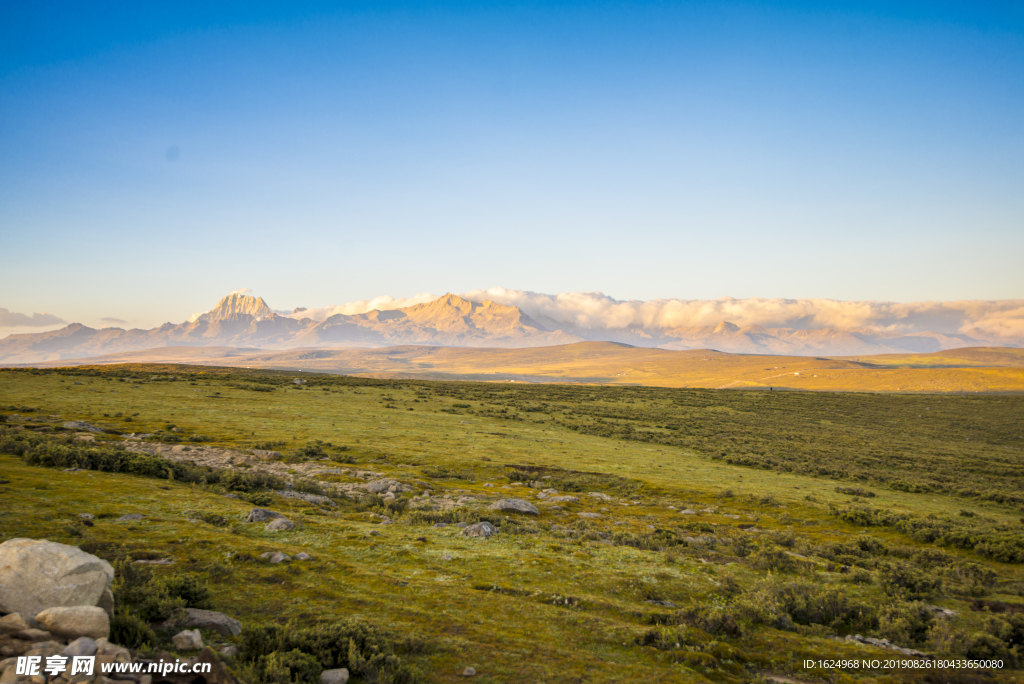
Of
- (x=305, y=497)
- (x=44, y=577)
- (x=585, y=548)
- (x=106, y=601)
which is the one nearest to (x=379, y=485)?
(x=305, y=497)

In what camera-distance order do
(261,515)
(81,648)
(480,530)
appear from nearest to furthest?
(81,648) → (261,515) → (480,530)

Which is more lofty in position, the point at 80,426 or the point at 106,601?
the point at 106,601

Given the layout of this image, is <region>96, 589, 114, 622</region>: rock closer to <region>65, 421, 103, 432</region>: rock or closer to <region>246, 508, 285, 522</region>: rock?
→ <region>246, 508, 285, 522</region>: rock

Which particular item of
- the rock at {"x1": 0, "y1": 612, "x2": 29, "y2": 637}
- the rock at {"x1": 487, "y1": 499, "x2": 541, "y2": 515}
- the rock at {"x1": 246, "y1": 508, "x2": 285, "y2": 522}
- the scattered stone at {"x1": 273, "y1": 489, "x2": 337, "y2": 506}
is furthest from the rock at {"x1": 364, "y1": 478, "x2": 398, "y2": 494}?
the rock at {"x1": 0, "y1": 612, "x2": 29, "y2": 637}

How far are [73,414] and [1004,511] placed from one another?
210 feet

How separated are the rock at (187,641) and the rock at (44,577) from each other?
1.28 meters

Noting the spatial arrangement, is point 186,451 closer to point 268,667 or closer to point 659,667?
point 268,667

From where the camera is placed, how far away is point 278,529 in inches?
538

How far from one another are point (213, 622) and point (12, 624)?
287 cm

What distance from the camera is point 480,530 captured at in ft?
54.2

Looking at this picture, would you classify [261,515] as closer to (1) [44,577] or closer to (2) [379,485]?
(2) [379,485]

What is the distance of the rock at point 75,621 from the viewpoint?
5520mm

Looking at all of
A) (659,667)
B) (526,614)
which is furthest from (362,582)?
(659,667)

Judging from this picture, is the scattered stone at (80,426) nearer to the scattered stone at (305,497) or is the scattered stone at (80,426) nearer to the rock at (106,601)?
the scattered stone at (305,497)
